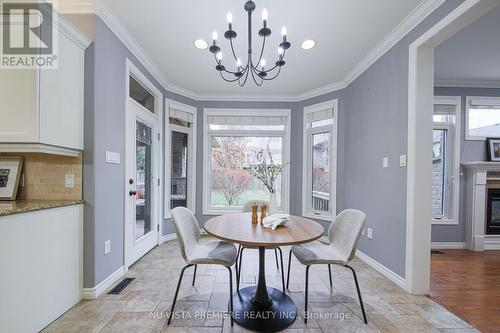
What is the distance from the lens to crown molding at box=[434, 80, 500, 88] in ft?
11.7

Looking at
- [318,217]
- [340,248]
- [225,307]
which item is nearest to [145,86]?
[225,307]

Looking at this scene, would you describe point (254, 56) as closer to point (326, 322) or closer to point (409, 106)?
point (409, 106)

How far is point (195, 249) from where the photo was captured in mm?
1999

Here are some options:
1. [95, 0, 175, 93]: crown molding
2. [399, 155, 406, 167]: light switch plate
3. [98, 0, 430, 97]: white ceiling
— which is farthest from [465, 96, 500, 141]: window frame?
[95, 0, 175, 93]: crown molding

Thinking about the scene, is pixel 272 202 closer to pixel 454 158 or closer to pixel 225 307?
pixel 225 307

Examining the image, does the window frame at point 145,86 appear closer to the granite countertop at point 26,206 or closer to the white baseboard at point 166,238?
the granite countertop at point 26,206

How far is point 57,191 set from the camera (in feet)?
6.66

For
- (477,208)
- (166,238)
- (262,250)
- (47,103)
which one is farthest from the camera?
(166,238)

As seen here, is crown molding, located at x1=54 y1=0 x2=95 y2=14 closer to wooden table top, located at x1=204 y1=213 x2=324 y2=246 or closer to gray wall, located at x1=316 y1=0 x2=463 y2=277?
wooden table top, located at x1=204 y1=213 x2=324 y2=246

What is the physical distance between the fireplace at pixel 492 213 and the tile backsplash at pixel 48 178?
549cm

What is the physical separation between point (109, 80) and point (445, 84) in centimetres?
466

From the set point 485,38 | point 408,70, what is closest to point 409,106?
point 408,70

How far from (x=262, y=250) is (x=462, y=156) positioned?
3.76 m

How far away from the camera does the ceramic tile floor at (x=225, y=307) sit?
5.57ft
